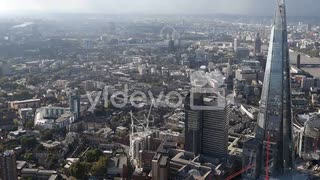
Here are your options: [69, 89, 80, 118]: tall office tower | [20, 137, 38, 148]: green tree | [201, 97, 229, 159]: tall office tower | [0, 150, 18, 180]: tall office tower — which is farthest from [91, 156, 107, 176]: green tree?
[69, 89, 80, 118]: tall office tower

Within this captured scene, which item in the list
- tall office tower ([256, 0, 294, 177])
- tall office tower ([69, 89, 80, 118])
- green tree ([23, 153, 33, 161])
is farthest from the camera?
tall office tower ([69, 89, 80, 118])

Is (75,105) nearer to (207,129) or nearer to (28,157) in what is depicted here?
(28,157)

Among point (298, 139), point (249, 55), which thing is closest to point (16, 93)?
point (298, 139)

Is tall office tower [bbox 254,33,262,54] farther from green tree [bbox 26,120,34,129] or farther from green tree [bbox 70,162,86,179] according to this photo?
green tree [bbox 70,162,86,179]

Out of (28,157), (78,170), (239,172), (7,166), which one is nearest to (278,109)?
(239,172)

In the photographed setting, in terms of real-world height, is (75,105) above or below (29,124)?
above

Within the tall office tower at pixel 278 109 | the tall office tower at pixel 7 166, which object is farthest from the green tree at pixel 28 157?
the tall office tower at pixel 278 109

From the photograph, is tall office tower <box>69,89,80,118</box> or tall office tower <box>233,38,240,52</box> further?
tall office tower <box>233,38,240,52</box>
